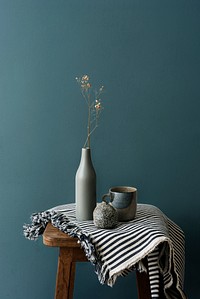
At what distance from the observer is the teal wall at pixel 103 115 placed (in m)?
1.70

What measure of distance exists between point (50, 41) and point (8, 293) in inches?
41.0

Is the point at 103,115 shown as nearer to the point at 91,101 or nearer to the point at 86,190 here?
the point at 91,101

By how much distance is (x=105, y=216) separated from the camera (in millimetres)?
1305

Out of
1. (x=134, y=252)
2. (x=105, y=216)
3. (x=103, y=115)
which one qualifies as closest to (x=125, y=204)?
(x=105, y=216)

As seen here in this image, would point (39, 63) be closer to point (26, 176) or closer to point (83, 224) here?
point (26, 176)

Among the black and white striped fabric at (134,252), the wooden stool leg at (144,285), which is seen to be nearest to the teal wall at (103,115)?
the wooden stool leg at (144,285)

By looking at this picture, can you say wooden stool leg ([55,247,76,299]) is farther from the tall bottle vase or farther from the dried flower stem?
the dried flower stem

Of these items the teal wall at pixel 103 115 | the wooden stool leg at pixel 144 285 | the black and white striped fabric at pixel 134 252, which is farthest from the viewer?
the teal wall at pixel 103 115

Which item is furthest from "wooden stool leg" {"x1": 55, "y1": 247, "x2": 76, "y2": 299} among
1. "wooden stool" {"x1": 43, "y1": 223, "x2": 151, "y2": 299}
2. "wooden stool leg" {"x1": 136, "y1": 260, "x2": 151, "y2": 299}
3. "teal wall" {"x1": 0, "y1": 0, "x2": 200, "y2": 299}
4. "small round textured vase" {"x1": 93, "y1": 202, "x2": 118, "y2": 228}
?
"teal wall" {"x1": 0, "y1": 0, "x2": 200, "y2": 299}

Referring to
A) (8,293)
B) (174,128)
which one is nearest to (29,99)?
(174,128)

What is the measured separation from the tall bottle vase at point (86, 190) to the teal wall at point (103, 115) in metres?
0.32

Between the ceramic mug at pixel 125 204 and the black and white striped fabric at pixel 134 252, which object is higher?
the ceramic mug at pixel 125 204

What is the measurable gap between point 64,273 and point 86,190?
0.27m

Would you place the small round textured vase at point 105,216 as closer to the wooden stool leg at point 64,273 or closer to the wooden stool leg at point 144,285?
the wooden stool leg at point 64,273
